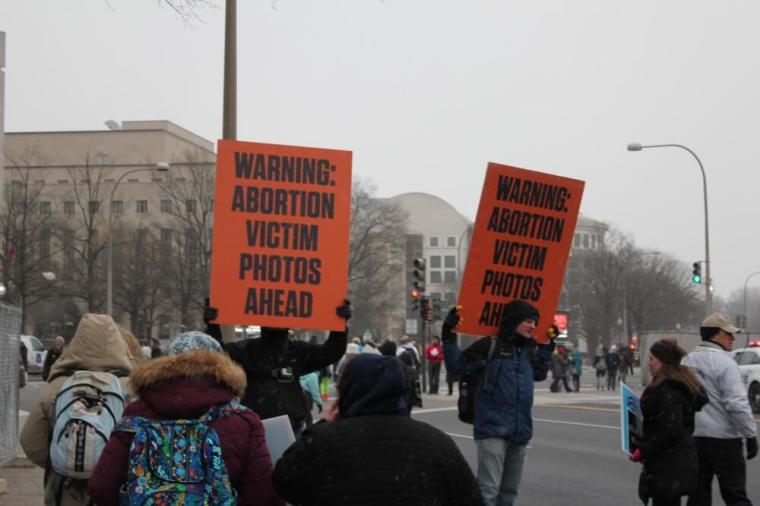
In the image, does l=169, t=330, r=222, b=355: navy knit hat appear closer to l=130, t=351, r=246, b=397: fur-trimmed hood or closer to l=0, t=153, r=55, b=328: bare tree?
l=130, t=351, r=246, b=397: fur-trimmed hood

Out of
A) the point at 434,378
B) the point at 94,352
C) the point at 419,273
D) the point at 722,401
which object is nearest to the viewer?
the point at 94,352

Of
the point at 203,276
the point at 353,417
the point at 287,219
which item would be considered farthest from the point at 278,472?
the point at 203,276

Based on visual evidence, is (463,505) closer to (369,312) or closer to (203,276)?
(203,276)

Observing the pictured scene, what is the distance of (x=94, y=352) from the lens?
5.85 m

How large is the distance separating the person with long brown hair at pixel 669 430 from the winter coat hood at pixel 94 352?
3.52 m

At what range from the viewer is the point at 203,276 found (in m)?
61.5

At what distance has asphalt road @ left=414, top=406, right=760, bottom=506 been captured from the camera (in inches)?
472

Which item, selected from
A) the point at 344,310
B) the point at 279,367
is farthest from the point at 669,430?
the point at 279,367

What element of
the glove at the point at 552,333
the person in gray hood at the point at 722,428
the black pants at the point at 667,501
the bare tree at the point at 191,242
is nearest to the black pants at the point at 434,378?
the bare tree at the point at 191,242

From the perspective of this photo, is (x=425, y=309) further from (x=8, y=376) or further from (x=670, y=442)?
(x=670, y=442)

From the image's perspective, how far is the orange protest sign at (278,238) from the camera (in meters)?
6.80

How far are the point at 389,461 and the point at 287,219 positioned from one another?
11.0 feet

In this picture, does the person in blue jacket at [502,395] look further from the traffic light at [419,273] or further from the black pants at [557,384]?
the black pants at [557,384]

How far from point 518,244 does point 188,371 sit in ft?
14.7
